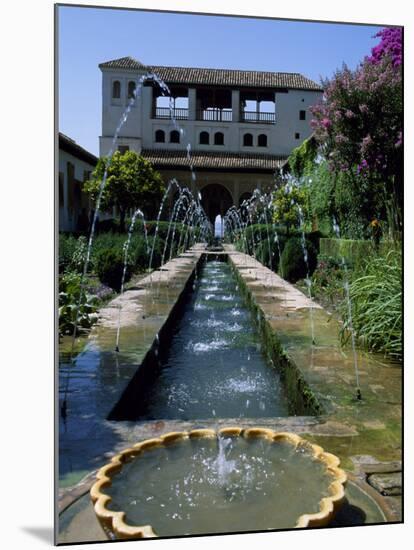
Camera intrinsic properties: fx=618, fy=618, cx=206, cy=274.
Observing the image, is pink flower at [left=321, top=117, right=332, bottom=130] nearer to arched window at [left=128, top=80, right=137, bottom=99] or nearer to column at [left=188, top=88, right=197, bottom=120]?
column at [left=188, top=88, right=197, bottom=120]

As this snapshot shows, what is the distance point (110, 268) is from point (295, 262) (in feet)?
9.83

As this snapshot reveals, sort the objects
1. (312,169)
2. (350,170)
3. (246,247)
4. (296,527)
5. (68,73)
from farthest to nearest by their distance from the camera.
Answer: (246,247) → (312,169) → (350,170) → (68,73) → (296,527)

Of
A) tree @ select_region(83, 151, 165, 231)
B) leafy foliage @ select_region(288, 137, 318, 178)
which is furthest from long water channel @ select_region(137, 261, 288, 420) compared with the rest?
tree @ select_region(83, 151, 165, 231)

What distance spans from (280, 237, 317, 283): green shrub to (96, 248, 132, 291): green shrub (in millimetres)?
2741

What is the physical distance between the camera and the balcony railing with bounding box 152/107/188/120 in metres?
5.34

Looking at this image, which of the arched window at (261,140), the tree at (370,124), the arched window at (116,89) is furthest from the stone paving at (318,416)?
the arched window at (261,140)

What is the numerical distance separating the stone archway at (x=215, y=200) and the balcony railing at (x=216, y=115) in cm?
1579

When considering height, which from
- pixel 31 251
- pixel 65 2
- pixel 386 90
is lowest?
pixel 31 251

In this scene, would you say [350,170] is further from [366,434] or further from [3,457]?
[3,457]

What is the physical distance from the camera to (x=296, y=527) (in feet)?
7.35

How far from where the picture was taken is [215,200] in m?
26.8

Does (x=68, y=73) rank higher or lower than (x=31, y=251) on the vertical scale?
higher

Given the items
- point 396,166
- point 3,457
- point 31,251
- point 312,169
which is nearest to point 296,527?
point 3,457

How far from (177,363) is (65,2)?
3284mm
